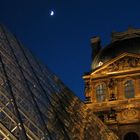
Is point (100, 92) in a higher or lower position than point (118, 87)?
lower

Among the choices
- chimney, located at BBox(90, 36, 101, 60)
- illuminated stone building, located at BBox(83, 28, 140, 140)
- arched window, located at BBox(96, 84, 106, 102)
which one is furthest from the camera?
chimney, located at BBox(90, 36, 101, 60)

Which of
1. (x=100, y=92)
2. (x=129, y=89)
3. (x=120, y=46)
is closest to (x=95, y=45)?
(x=120, y=46)

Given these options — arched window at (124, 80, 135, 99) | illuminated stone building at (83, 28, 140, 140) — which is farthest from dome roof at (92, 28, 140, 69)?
arched window at (124, 80, 135, 99)

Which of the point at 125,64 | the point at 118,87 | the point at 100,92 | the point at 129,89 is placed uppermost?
the point at 125,64

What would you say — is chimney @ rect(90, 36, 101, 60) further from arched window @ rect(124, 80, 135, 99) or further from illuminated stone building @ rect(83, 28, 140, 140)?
arched window @ rect(124, 80, 135, 99)

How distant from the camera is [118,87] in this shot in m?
38.5

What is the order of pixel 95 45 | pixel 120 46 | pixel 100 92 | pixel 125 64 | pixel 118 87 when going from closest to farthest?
pixel 118 87
pixel 125 64
pixel 100 92
pixel 120 46
pixel 95 45

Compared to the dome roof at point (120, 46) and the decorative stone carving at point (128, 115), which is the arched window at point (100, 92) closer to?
the dome roof at point (120, 46)

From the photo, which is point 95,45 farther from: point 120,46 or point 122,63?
point 122,63

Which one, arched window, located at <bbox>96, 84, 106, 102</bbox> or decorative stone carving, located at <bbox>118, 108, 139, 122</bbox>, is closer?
decorative stone carving, located at <bbox>118, 108, 139, 122</bbox>

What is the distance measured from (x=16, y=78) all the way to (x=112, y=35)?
3223 centimetres

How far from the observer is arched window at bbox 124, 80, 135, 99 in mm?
37947

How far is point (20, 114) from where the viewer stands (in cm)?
1120

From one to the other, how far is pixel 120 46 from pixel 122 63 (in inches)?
150
